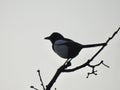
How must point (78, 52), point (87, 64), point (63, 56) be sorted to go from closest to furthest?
point (87, 64), point (63, 56), point (78, 52)

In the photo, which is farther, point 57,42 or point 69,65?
point 57,42

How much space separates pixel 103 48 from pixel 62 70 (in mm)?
349

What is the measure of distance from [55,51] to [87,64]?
3.29 feet

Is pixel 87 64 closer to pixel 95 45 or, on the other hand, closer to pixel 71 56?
pixel 95 45

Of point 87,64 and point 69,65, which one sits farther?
point 69,65

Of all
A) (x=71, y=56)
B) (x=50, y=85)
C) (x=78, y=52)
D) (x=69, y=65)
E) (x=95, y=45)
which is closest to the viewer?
(x=50, y=85)

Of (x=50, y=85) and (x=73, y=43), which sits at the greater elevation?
(x=73, y=43)

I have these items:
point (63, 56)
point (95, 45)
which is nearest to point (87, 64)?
point (95, 45)

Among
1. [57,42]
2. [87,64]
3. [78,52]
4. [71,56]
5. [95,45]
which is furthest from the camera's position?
[57,42]

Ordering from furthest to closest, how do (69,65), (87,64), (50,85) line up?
(69,65) → (87,64) → (50,85)

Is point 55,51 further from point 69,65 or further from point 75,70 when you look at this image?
point 75,70

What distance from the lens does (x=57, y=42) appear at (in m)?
2.30

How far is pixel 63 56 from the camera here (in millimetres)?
1890

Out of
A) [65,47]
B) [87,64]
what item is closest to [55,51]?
[65,47]
